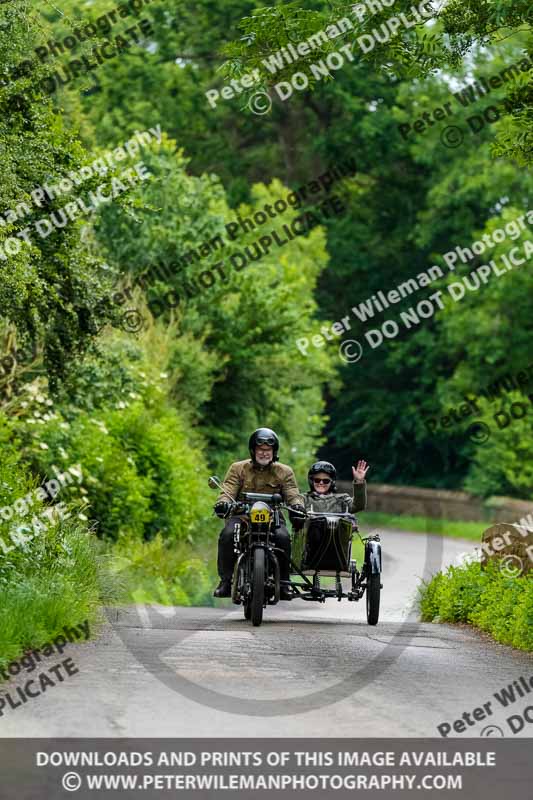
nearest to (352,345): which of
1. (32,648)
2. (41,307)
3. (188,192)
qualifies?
(188,192)

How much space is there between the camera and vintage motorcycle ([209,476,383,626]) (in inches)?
553

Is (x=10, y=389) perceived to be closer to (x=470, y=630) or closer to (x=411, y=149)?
(x=470, y=630)

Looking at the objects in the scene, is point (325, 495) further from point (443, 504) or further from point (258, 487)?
point (443, 504)

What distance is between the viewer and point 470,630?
50.8 ft

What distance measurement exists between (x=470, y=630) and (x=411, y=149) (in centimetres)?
4261
